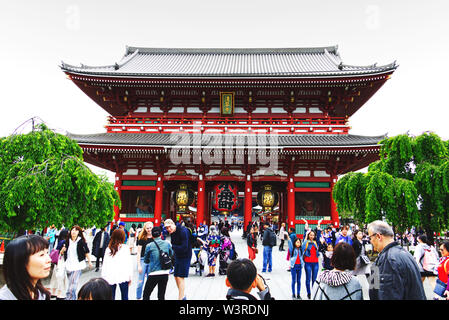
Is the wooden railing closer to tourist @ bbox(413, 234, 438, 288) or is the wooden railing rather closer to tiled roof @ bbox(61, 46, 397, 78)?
tiled roof @ bbox(61, 46, 397, 78)

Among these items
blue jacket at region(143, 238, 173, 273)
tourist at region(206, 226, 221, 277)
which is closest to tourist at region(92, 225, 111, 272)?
tourist at region(206, 226, 221, 277)

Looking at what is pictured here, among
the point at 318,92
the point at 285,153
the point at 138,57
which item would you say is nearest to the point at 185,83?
the point at 285,153

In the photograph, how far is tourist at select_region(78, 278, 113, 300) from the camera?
216 cm

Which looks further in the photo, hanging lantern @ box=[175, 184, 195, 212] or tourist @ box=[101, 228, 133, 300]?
hanging lantern @ box=[175, 184, 195, 212]

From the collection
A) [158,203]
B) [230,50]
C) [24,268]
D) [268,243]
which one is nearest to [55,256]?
[24,268]

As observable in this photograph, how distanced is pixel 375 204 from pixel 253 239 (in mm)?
4161

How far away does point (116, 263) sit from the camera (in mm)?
4742

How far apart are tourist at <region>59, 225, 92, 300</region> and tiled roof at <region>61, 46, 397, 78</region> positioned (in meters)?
12.8

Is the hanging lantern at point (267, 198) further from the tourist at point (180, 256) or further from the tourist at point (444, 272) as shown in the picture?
the tourist at point (444, 272)

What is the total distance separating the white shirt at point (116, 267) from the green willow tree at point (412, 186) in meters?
7.54

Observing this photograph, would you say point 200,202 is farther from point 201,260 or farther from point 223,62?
point 223,62
